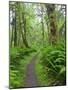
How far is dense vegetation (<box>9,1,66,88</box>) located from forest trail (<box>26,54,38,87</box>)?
4cm

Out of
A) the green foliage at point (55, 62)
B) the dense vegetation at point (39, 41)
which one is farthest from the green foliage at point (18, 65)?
the green foliage at point (55, 62)

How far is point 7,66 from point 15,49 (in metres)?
0.21

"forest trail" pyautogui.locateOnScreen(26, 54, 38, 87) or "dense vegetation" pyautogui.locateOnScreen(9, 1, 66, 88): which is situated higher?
"dense vegetation" pyautogui.locateOnScreen(9, 1, 66, 88)

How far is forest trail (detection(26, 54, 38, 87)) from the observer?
8.44 feet

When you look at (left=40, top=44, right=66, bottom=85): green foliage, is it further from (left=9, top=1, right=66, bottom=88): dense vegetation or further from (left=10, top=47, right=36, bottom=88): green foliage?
(left=10, top=47, right=36, bottom=88): green foliage

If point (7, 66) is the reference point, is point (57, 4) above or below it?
above

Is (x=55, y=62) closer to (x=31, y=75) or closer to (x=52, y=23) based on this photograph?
(x=31, y=75)

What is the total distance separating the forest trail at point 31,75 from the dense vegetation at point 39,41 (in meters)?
0.04

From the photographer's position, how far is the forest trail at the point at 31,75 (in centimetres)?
257

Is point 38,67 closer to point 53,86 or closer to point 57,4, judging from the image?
point 53,86

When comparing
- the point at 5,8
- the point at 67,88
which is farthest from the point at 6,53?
the point at 67,88

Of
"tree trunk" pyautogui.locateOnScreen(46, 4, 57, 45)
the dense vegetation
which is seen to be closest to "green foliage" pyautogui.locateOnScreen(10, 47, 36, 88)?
the dense vegetation

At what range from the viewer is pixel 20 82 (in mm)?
2549

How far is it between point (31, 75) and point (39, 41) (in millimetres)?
404
